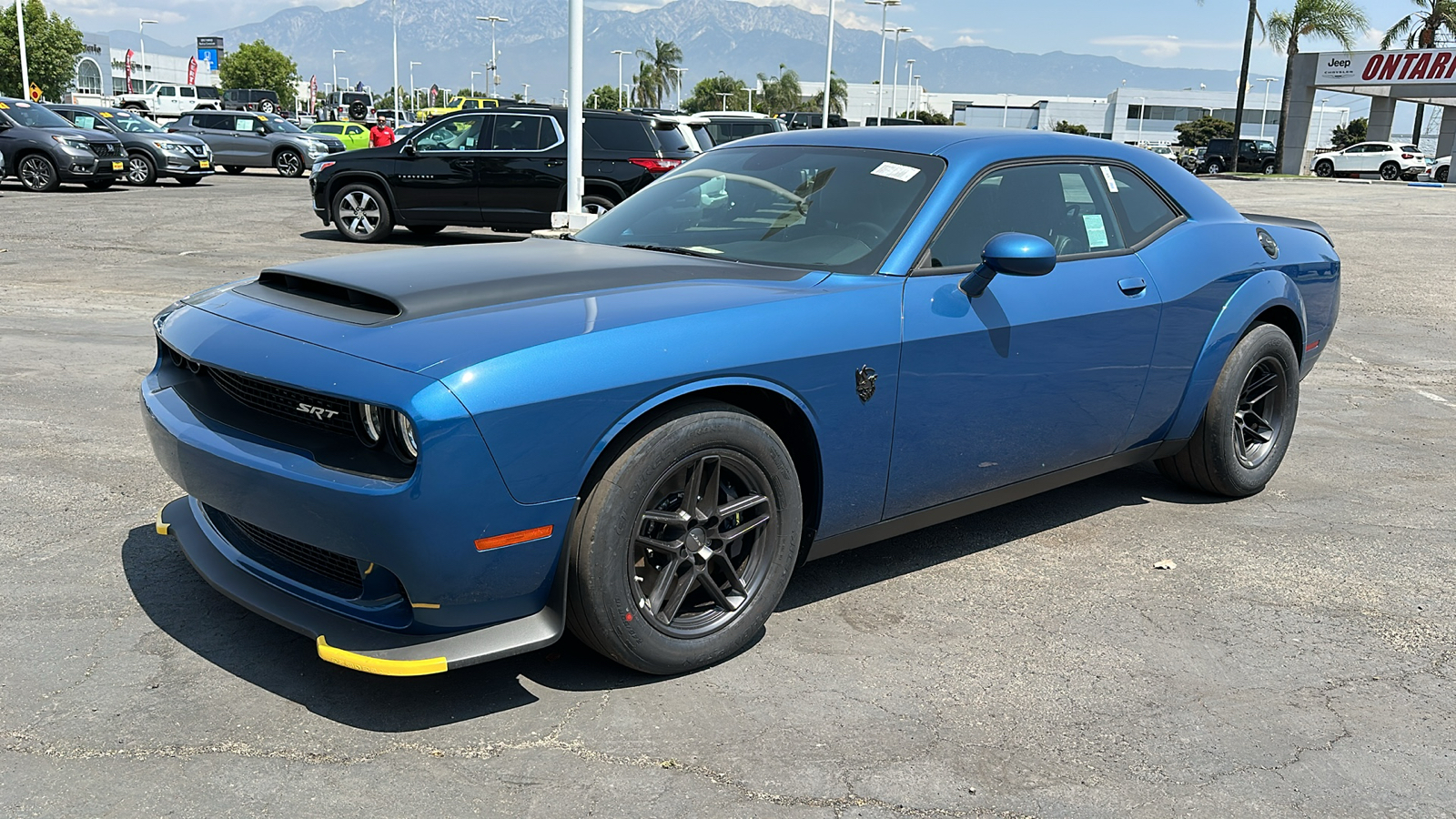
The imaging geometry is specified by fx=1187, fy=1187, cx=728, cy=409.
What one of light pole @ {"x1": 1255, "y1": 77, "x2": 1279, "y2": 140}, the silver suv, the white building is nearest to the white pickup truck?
the silver suv

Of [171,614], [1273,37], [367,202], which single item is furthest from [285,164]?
[1273,37]

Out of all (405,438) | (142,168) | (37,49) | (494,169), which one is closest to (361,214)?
(494,169)

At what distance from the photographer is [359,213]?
14773 mm

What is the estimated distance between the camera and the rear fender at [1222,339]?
476 cm

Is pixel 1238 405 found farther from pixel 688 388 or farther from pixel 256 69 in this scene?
pixel 256 69

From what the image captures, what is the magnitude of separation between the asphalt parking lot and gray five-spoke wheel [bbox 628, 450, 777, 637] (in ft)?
Answer: 0.66

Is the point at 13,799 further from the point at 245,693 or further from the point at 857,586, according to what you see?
the point at 857,586

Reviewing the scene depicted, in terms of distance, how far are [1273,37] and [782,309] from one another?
55.5 metres

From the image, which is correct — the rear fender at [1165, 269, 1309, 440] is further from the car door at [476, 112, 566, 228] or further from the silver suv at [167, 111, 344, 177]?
the silver suv at [167, 111, 344, 177]

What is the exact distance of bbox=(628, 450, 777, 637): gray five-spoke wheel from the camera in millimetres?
3193

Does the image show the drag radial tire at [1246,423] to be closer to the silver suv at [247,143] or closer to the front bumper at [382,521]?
the front bumper at [382,521]

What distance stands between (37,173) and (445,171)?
33.5 ft

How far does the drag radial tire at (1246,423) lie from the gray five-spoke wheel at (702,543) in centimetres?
246

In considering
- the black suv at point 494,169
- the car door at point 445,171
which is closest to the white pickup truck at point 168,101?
the black suv at point 494,169
